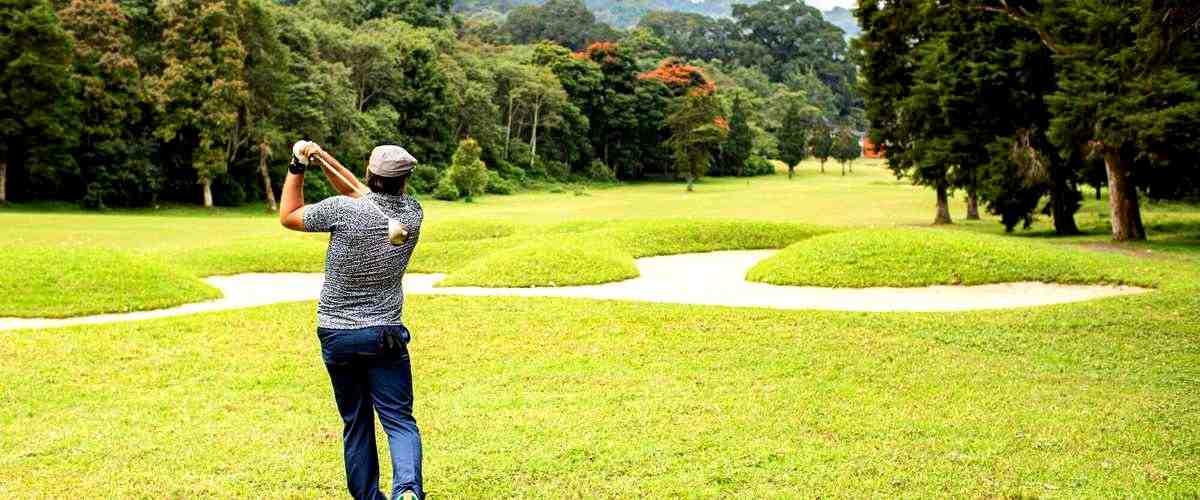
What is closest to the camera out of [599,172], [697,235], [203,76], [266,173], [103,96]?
[697,235]

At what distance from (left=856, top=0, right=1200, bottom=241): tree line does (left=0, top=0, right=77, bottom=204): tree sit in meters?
32.1

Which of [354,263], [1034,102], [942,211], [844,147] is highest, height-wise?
[844,147]

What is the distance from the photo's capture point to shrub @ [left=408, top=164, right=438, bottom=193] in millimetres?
59312

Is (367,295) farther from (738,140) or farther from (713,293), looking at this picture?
(738,140)

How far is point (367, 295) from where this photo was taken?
589cm

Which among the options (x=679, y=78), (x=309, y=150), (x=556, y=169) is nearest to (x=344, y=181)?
(x=309, y=150)

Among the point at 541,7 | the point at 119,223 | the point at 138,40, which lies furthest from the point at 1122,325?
the point at 541,7

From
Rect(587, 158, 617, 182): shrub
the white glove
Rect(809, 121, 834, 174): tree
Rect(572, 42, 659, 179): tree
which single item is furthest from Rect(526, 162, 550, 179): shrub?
the white glove

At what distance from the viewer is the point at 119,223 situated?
3306cm

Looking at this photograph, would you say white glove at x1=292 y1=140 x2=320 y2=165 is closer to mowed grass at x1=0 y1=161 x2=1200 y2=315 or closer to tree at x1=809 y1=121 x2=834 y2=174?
mowed grass at x1=0 y1=161 x2=1200 y2=315

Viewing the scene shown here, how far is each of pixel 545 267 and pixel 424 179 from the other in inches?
1670

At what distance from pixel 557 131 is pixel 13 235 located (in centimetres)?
5355

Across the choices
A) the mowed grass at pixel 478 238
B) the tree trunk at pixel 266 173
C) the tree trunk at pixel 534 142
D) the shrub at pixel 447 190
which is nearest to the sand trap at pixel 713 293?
the mowed grass at pixel 478 238

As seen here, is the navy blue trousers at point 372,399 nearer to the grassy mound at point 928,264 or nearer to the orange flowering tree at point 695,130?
the grassy mound at point 928,264
